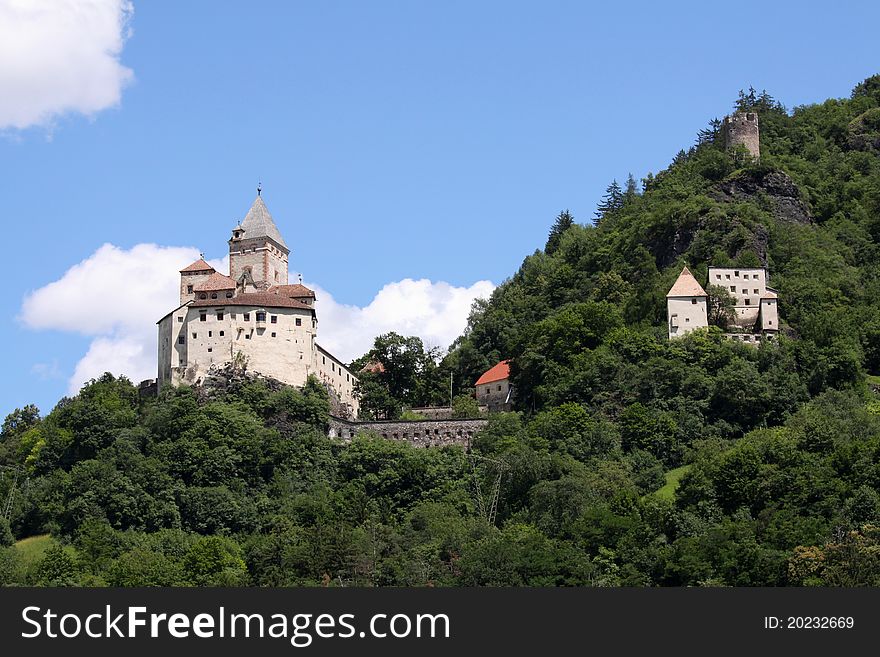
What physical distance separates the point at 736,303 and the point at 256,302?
3001 cm

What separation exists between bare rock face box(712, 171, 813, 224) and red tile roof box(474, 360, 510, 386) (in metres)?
23.2

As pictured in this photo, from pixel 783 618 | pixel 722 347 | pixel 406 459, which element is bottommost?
pixel 783 618

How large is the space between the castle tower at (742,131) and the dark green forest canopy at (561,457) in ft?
27.2

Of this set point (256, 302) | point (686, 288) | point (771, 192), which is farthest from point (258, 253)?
point (771, 192)

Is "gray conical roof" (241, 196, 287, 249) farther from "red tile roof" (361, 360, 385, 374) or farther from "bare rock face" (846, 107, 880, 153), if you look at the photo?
"bare rock face" (846, 107, 880, 153)

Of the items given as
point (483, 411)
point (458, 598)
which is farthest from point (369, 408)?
point (458, 598)

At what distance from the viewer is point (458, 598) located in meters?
48.0

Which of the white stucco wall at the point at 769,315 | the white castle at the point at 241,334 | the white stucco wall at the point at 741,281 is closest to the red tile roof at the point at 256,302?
the white castle at the point at 241,334

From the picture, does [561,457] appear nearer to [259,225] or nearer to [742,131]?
[259,225]

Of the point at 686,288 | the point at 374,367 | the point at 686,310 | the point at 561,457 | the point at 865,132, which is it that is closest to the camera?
the point at 561,457

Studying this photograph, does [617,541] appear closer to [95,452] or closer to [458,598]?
[458,598]

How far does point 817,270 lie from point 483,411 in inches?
983

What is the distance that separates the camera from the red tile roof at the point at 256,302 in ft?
316

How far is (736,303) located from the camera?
100m
